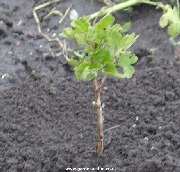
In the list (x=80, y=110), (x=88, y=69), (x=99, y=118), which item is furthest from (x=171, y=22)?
(x=88, y=69)

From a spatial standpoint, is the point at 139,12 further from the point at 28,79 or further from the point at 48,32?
the point at 28,79

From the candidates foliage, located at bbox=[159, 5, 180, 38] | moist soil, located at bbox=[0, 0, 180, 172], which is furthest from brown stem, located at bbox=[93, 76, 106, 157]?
foliage, located at bbox=[159, 5, 180, 38]

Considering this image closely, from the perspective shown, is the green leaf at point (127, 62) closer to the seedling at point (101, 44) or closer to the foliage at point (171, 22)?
the seedling at point (101, 44)

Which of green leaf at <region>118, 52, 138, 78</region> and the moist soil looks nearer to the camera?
green leaf at <region>118, 52, 138, 78</region>

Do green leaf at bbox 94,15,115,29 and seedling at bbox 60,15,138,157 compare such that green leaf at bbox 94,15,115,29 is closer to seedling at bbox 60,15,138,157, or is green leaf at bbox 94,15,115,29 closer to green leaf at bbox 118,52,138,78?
seedling at bbox 60,15,138,157

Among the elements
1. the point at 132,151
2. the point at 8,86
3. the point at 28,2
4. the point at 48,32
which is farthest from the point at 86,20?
the point at 28,2

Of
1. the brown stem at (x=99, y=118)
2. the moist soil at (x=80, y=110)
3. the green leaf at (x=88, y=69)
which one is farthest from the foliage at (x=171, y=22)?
the green leaf at (x=88, y=69)
